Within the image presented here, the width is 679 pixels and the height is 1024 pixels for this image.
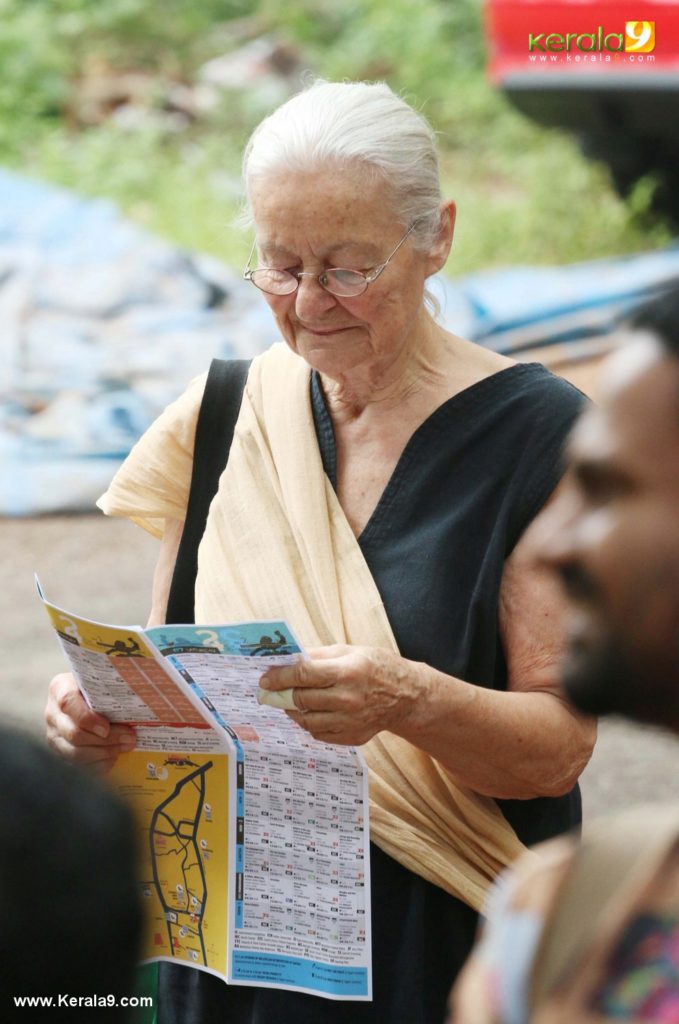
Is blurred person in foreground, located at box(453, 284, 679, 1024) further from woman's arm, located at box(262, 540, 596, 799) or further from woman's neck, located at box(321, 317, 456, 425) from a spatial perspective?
woman's neck, located at box(321, 317, 456, 425)

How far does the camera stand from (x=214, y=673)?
185cm

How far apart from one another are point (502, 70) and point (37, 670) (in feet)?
14.5

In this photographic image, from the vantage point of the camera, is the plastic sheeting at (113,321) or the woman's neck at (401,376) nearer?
the woman's neck at (401,376)

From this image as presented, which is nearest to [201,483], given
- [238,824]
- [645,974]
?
[238,824]

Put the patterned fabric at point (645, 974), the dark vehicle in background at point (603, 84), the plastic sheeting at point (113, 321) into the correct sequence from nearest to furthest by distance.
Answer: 1. the patterned fabric at point (645, 974)
2. the dark vehicle in background at point (603, 84)
3. the plastic sheeting at point (113, 321)

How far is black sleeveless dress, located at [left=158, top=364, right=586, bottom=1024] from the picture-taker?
194 cm

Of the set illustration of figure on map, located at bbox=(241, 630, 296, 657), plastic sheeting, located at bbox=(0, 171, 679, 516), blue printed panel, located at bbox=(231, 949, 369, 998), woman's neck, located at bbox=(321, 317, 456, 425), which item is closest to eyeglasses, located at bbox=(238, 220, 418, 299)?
woman's neck, located at bbox=(321, 317, 456, 425)

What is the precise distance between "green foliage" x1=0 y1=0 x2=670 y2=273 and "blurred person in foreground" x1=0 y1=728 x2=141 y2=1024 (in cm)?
722

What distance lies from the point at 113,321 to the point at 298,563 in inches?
222

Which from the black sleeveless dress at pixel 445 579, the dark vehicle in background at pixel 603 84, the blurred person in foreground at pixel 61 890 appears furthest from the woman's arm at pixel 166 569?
the dark vehicle in background at pixel 603 84

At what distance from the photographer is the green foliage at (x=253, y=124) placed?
846 centimetres

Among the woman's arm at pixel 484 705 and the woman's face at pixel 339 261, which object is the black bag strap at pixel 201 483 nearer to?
the woman's face at pixel 339 261

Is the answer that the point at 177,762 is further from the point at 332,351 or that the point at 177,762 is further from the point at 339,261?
the point at 339,261

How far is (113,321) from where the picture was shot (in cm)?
746
